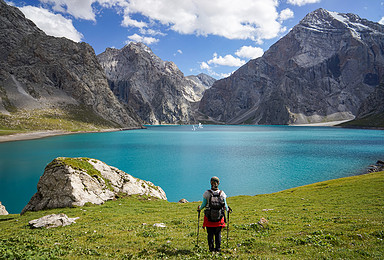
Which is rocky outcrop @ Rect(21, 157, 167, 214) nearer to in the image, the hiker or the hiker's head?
the hiker

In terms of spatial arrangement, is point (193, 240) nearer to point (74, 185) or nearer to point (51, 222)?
point (51, 222)

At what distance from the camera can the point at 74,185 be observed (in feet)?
80.8

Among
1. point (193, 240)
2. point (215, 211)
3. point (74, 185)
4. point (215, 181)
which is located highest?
point (215, 181)

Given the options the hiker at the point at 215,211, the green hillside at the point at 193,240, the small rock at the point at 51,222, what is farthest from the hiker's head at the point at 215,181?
the small rock at the point at 51,222

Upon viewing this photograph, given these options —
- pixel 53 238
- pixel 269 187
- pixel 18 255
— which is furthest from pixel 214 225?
pixel 269 187

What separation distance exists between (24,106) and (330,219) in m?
241

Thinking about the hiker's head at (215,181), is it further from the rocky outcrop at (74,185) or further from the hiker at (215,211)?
the rocky outcrop at (74,185)

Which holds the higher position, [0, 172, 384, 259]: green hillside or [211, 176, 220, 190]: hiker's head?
[211, 176, 220, 190]: hiker's head

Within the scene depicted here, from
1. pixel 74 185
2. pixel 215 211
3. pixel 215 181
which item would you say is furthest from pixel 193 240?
pixel 74 185

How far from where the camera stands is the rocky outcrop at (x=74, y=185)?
24.1 metres

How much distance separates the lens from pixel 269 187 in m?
44.8

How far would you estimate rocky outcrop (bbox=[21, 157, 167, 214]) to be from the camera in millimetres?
24125

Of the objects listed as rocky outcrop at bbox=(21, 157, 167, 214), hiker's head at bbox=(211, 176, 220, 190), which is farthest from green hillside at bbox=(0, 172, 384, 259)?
rocky outcrop at bbox=(21, 157, 167, 214)

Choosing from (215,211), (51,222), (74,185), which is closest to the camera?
(215,211)
